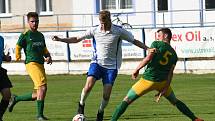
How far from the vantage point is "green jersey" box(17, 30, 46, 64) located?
55.4 ft

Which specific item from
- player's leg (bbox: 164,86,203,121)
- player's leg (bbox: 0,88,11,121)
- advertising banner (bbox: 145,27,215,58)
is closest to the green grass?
player's leg (bbox: 0,88,11,121)

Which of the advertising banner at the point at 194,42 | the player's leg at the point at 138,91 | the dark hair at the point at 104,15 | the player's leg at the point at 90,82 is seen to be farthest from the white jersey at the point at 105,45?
the advertising banner at the point at 194,42

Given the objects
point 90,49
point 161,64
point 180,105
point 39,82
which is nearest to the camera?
point 161,64

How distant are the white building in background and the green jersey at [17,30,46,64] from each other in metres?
22.2

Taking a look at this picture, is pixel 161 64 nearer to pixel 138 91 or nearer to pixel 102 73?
pixel 138 91

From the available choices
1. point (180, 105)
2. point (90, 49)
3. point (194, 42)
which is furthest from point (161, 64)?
point (90, 49)

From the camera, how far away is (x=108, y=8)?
44.3m

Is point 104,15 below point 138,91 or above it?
above

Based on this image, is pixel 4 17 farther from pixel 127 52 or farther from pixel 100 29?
pixel 100 29

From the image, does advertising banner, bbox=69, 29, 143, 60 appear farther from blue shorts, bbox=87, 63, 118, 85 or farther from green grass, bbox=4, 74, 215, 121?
blue shorts, bbox=87, 63, 118, 85

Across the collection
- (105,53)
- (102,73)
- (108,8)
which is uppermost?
(108,8)

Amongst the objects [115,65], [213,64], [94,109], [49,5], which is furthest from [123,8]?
[115,65]

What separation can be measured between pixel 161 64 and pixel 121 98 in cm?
766

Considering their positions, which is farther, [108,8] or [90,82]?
[108,8]
